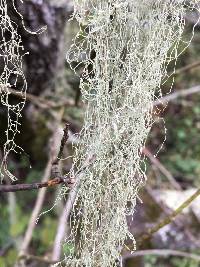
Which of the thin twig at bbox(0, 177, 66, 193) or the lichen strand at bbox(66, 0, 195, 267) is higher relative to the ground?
the lichen strand at bbox(66, 0, 195, 267)

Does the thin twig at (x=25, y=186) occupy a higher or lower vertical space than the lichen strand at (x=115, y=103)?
lower

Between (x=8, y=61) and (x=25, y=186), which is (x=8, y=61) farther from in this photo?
(x=25, y=186)

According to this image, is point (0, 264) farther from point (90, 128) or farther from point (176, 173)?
point (176, 173)

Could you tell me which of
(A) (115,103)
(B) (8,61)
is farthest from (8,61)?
(A) (115,103)

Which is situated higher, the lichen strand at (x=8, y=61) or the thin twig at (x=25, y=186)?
the lichen strand at (x=8, y=61)

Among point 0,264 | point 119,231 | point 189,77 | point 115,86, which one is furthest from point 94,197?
point 189,77

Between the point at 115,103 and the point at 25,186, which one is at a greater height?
the point at 115,103

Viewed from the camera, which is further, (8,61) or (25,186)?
(8,61)

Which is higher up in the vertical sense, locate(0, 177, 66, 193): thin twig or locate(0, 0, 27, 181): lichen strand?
locate(0, 0, 27, 181): lichen strand
